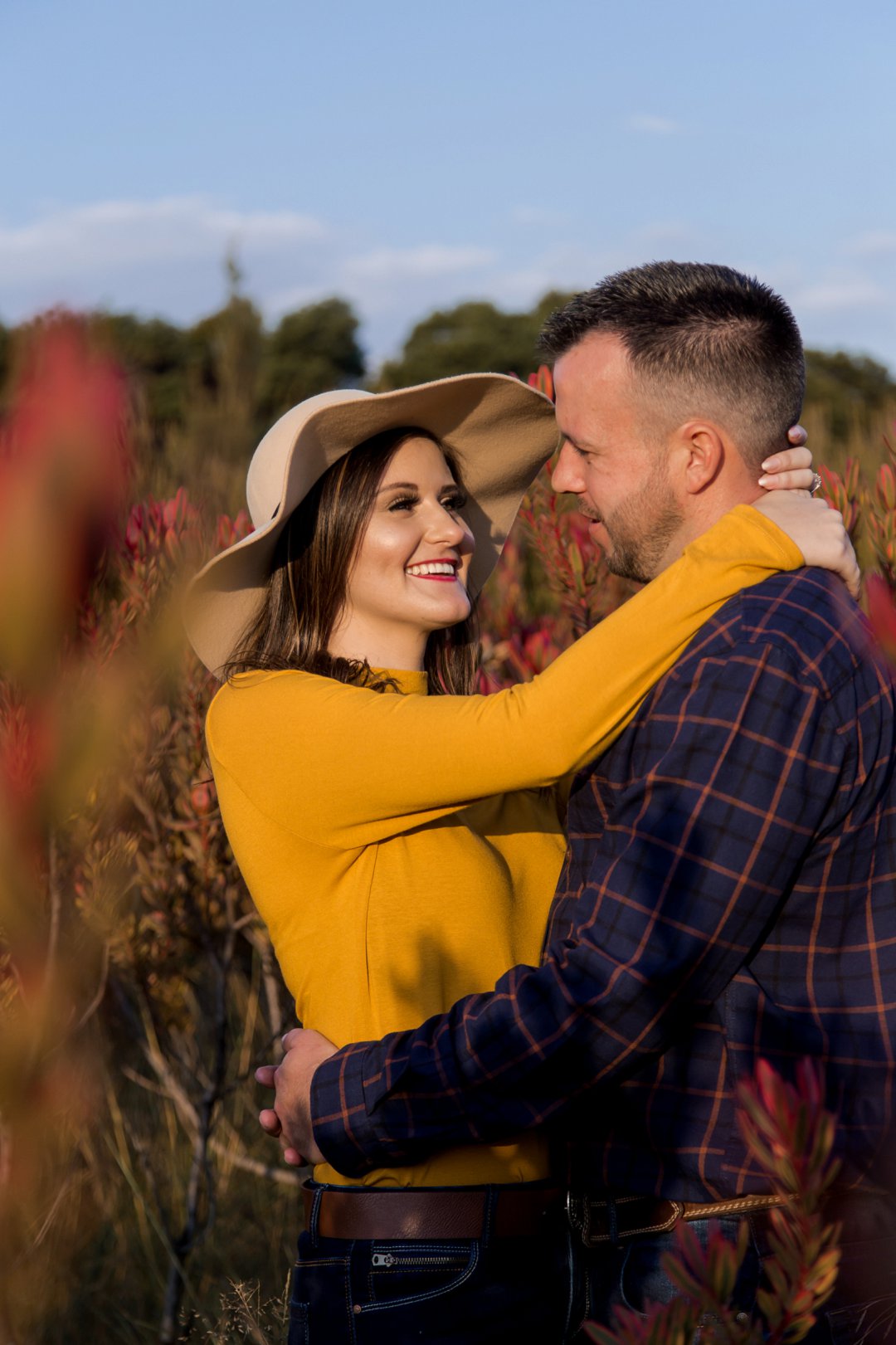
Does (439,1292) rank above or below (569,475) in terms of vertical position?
below

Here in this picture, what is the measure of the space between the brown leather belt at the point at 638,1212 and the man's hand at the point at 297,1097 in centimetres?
41

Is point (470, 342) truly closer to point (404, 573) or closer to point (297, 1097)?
point (404, 573)

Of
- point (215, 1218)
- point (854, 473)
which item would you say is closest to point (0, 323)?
point (215, 1218)

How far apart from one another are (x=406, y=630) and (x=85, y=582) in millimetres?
743

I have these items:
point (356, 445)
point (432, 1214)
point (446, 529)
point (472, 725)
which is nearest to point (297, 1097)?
point (432, 1214)

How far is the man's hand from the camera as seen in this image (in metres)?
2.02

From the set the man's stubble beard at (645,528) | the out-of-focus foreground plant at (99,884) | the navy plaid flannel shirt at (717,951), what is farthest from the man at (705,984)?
the out-of-focus foreground plant at (99,884)

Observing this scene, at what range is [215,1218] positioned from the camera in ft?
14.9

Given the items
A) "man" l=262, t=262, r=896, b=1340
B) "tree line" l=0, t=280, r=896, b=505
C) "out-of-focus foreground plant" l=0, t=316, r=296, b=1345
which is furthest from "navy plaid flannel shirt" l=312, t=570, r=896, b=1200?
"tree line" l=0, t=280, r=896, b=505

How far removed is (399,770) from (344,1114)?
1.68 feet

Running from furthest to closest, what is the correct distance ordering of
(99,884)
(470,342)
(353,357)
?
(353,357) → (470,342) → (99,884)

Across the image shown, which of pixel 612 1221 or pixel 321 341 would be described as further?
pixel 321 341

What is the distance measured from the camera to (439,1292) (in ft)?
6.44

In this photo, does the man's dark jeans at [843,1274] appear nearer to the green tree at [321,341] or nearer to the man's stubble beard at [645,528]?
the man's stubble beard at [645,528]
